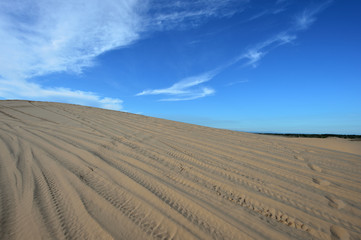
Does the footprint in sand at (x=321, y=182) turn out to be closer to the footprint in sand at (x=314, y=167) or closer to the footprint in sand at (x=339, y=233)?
the footprint in sand at (x=314, y=167)

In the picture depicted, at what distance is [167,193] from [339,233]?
1.63m

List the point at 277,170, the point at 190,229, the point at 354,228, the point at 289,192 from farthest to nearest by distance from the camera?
1. the point at 277,170
2. the point at 289,192
3. the point at 354,228
4. the point at 190,229

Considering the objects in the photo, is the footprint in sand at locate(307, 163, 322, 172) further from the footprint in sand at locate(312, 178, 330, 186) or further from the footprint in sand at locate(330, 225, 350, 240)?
the footprint in sand at locate(330, 225, 350, 240)

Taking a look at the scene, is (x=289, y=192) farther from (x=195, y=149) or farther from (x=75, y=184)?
(x=75, y=184)

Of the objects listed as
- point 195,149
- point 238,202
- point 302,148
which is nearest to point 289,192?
point 238,202

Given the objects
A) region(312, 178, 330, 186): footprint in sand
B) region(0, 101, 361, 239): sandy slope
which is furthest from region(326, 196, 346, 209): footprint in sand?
region(312, 178, 330, 186): footprint in sand

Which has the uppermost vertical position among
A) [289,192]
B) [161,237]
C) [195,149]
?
[195,149]

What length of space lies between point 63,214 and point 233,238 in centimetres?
148

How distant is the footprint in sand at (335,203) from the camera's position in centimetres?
206

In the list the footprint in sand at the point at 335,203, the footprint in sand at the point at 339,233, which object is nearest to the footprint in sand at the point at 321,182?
the footprint in sand at the point at 335,203

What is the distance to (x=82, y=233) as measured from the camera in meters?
1.41

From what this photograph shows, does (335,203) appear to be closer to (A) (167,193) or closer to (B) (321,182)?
(B) (321,182)

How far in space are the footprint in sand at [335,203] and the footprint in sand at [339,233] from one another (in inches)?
18.2

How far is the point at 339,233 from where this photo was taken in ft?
5.30
